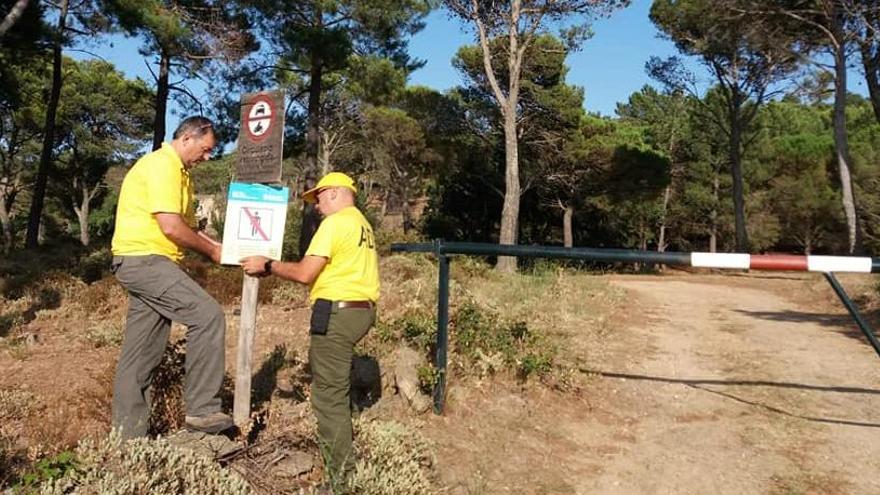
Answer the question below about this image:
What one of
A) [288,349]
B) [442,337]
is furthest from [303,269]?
[288,349]

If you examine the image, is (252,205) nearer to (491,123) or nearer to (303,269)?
(303,269)

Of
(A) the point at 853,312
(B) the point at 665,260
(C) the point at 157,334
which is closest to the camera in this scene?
(C) the point at 157,334

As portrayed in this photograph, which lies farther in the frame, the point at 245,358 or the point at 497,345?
the point at 497,345

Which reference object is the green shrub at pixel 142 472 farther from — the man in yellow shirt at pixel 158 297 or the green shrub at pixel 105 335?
the green shrub at pixel 105 335

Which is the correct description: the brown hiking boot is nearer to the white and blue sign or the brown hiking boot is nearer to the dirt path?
the white and blue sign

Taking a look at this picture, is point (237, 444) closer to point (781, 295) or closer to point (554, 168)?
point (781, 295)

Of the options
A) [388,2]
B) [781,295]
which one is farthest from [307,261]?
[388,2]

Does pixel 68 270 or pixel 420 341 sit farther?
pixel 68 270

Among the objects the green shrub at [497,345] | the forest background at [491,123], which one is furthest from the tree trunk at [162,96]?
the green shrub at [497,345]

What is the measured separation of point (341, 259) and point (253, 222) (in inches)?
25.4

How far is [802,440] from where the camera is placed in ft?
14.1

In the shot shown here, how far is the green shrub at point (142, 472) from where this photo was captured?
2.71 meters

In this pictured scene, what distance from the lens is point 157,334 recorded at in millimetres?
3598

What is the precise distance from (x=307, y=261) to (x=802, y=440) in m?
3.46
